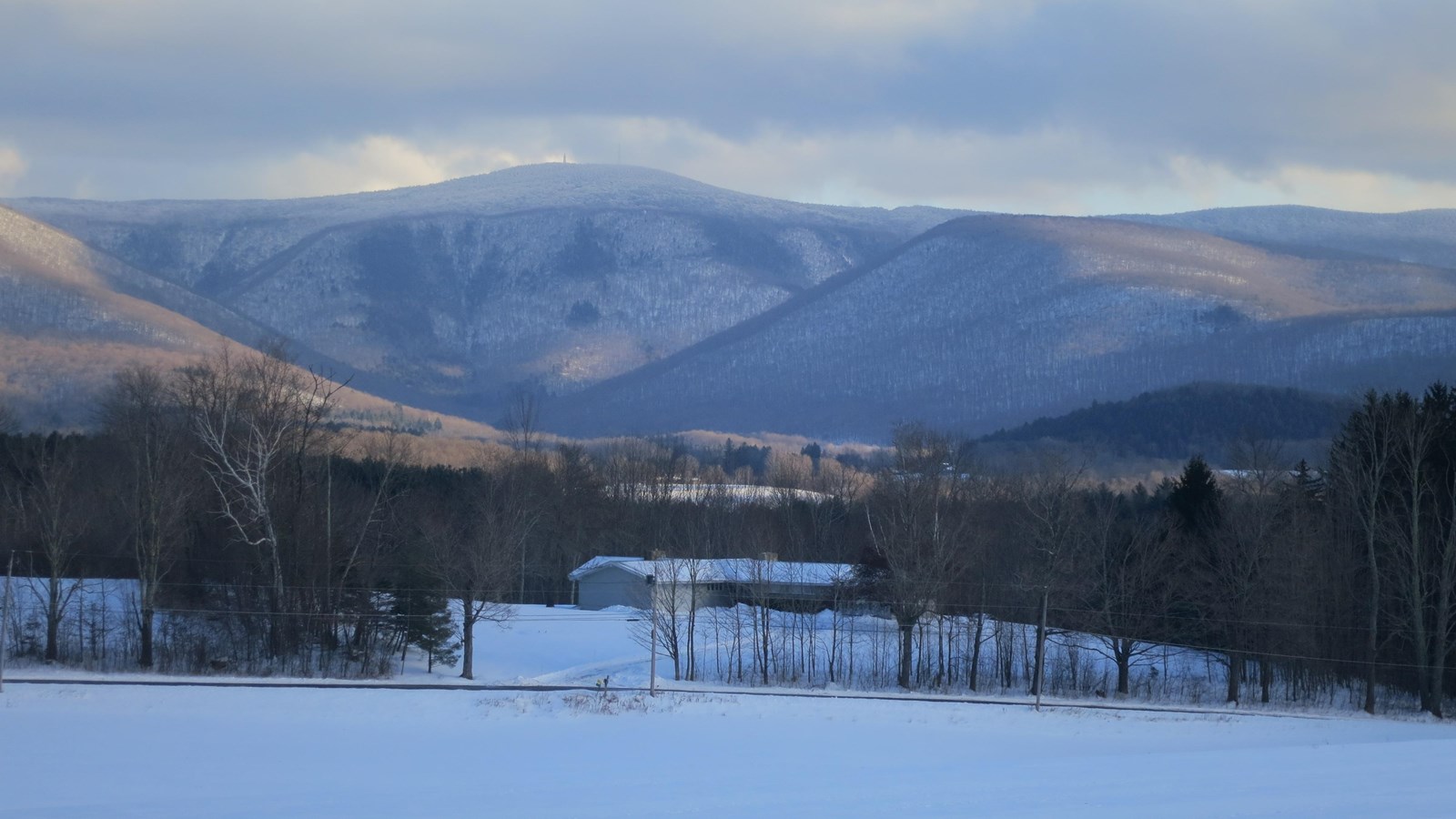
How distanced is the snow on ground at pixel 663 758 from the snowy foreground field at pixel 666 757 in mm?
114

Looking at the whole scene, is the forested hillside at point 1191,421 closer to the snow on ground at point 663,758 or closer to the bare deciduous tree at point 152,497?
the snow on ground at point 663,758

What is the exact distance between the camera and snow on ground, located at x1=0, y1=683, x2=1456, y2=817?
1080 inches

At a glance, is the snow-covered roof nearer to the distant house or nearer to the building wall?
the distant house

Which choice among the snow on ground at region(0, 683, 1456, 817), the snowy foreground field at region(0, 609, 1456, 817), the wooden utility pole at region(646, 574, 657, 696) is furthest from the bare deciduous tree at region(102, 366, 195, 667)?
the wooden utility pole at region(646, 574, 657, 696)

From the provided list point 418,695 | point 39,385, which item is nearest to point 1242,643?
point 418,695

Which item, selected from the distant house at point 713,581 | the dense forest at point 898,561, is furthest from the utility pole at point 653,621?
the dense forest at point 898,561

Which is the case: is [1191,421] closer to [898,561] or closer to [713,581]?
[713,581]

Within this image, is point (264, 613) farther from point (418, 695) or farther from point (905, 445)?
point (905, 445)

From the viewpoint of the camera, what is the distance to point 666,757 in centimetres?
3594

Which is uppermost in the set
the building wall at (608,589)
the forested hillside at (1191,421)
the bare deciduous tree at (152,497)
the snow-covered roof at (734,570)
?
the forested hillside at (1191,421)

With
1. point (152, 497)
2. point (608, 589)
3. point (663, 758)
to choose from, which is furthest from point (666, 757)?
point (608, 589)

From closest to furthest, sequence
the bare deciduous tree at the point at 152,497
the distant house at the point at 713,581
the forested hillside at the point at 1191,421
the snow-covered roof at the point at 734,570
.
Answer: the bare deciduous tree at the point at 152,497
the distant house at the point at 713,581
the snow-covered roof at the point at 734,570
the forested hillside at the point at 1191,421

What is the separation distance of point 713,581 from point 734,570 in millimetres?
2710

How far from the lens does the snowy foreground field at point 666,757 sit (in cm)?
2743
